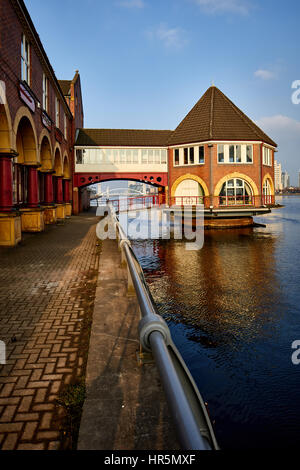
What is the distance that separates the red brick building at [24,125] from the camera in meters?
11.9

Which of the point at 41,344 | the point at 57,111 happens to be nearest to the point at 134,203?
the point at 57,111

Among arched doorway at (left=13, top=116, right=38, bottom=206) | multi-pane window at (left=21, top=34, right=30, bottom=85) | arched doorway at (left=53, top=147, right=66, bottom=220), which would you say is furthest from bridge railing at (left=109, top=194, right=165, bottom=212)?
multi-pane window at (left=21, top=34, right=30, bottom=85)

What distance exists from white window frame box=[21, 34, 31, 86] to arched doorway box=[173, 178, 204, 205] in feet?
54.5

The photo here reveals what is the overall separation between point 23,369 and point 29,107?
1428 centimetres

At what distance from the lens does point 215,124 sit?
28.8m

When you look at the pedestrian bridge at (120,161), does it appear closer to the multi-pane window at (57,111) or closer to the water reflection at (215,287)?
the multi-pane window at (57,111)

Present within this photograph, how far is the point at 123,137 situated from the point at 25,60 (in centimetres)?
2015

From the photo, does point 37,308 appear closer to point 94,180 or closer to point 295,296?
point 295,296

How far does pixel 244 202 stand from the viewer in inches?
1094

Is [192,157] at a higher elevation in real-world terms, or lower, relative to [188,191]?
higher

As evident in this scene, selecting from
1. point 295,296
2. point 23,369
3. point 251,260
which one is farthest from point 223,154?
point 23,369

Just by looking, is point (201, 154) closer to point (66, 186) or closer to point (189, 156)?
point (189, 156)

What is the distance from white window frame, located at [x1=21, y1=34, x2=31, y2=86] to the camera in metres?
14.7

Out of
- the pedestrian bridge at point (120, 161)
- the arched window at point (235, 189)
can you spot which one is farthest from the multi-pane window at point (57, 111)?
the arched window at point (235, 189)
